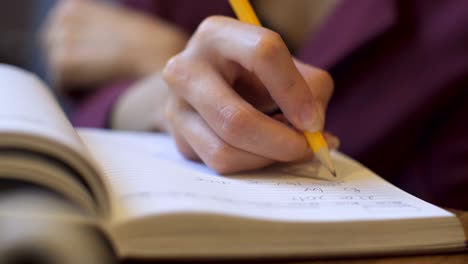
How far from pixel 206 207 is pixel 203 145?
15 cm

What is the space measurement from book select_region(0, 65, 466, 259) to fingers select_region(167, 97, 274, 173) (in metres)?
0.02

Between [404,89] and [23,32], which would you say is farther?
[23,32]

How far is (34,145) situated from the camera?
12.3 inches

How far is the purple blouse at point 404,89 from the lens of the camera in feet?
2.18

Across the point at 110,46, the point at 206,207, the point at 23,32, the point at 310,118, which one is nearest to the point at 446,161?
the point at 310,118

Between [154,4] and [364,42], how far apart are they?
481 millimetres

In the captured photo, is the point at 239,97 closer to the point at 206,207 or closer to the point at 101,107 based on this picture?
the point at 206,207

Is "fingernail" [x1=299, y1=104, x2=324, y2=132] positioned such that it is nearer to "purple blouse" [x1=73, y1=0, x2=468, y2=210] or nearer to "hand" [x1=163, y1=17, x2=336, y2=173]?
"hand" [x1=163, y1=17, x2=336, y2=173]

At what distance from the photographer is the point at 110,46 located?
1.04 metres

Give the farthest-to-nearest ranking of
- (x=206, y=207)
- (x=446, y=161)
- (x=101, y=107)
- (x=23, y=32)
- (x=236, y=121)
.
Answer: (x=23, y=32), (x=101, y=107), (x=446, y=161), (x=236, y=121), (x=206, y=207)

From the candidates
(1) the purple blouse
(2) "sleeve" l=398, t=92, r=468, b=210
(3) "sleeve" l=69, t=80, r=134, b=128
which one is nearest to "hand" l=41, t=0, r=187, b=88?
(3) "sleeve" l=69, t=80, r=134, b=128

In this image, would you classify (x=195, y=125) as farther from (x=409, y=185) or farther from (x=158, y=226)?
(x=409, y=185)

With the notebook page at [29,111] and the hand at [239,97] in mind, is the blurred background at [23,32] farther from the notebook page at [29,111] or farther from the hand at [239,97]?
the hand at [239,97]

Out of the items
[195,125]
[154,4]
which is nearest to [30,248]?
[195,125]
